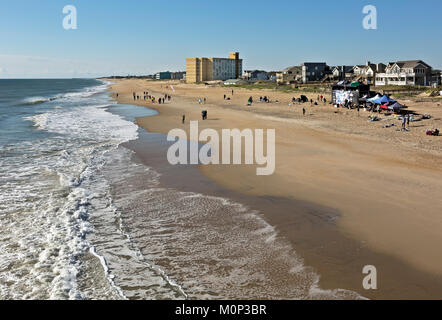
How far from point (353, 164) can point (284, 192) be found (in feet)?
16.4

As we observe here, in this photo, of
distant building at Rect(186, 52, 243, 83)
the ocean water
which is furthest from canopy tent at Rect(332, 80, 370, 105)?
distant building at Rect(186, 52, 243, 83)

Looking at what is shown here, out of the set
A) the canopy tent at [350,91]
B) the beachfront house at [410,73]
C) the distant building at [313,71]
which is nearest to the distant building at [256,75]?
the distant building at [313,71]

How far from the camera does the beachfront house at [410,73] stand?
69000 mm

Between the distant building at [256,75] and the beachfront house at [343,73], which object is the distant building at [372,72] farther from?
the distant building at [256,75]

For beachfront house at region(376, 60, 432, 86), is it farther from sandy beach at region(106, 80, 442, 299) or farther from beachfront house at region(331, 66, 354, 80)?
sandy beach at region(106, 80, 442, 299)

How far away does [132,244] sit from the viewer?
380 inches

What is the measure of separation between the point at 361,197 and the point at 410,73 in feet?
220

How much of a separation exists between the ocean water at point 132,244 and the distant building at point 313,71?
97916mm

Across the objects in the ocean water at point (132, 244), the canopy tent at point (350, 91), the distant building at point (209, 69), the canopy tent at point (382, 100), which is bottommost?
the ocean water at point (132, 244)

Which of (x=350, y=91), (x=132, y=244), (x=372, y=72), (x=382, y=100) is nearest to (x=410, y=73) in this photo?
(x=372, y=72)

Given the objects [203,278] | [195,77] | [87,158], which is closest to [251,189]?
[203,278]

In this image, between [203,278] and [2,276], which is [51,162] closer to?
[2,276]

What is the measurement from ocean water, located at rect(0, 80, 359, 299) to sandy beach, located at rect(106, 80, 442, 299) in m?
0.84

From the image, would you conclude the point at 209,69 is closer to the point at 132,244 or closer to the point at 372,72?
the point at 372,72
